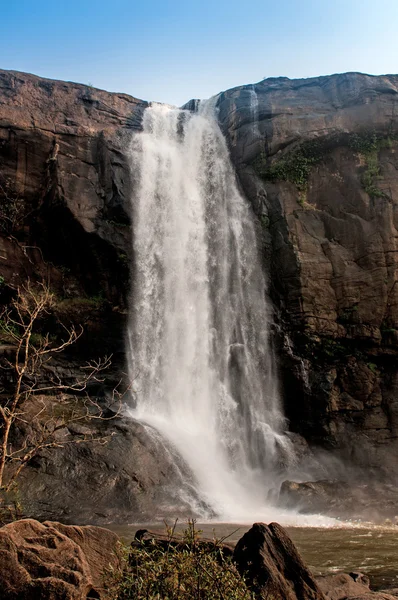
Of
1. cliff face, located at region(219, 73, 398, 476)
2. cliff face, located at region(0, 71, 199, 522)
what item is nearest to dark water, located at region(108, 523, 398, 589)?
cliff face, located at region(219, 73, 398, 476)

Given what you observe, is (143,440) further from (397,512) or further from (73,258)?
(73,258)

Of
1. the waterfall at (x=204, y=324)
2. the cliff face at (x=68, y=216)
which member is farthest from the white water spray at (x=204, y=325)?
the cliff face at (x=68, y=216)

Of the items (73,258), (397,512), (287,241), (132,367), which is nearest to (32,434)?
(132,367)

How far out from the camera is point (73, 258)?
68.0 ft

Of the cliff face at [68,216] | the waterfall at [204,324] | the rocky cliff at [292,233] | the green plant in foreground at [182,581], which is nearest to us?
the green plant in foreground at [182,581]

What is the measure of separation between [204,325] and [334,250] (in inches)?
253

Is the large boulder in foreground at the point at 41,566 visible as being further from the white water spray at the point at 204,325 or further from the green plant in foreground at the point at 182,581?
the white water spray at the point at 204,325

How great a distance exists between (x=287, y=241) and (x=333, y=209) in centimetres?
322

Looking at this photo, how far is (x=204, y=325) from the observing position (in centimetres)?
1966

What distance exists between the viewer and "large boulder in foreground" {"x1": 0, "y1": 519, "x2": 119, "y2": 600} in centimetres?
410

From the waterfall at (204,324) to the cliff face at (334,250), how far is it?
1031mm

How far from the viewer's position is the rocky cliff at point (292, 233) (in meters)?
19.1

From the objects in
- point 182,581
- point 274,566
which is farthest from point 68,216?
point 182,581

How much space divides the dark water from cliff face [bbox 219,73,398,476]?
6835 mm
